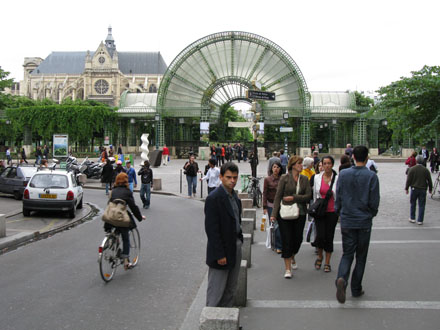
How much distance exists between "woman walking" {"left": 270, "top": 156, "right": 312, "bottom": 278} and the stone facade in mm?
100677

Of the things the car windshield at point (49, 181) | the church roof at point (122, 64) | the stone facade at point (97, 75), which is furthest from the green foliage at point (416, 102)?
the church roof at point (122, 64)

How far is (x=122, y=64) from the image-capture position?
121m

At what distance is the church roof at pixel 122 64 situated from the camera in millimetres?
120062

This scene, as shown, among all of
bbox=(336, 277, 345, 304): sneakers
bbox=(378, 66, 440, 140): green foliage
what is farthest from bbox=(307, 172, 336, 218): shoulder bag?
bbox=(378, 66, 440, 140): green foliage

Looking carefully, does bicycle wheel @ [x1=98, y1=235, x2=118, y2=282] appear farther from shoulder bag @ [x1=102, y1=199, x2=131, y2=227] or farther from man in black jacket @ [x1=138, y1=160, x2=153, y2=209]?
man in black jacket @ [x1=138, y1=160, x2=153, y2=209]

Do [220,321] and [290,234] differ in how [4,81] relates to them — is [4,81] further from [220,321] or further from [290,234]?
[220,321]

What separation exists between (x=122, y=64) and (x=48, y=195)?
113 m

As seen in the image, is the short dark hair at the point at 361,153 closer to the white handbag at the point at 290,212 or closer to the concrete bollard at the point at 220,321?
the white handbag at the point at 290,212

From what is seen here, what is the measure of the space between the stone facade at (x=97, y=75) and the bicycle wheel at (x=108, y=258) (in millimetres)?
100501

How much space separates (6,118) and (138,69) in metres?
71.5

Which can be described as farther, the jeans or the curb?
the jeans

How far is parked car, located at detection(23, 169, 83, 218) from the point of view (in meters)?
13.0

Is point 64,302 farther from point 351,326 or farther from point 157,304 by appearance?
point 351,326

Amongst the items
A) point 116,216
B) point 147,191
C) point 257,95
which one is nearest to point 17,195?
point 147,191
